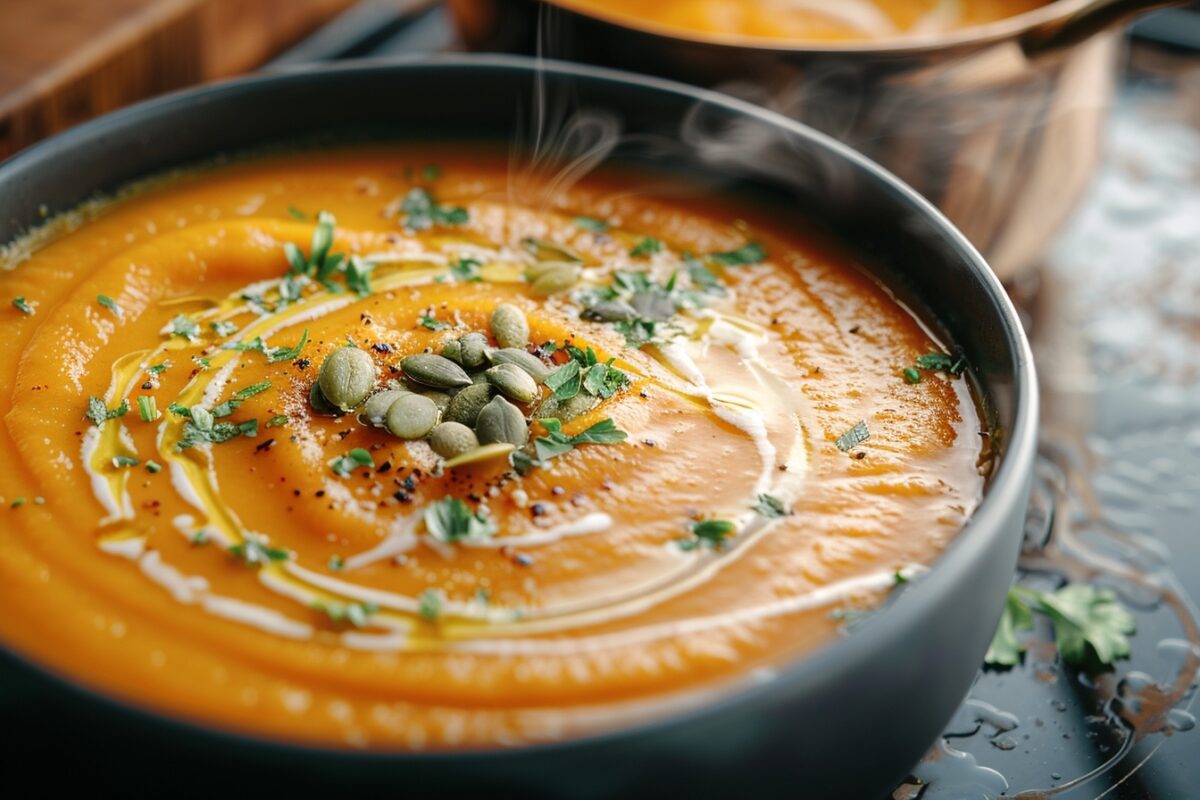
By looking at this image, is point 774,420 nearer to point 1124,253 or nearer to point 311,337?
point 311,337

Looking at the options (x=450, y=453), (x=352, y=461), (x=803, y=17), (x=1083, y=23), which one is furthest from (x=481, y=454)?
(x=803, y=17)

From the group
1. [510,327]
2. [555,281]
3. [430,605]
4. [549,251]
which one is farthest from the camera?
[549,251]

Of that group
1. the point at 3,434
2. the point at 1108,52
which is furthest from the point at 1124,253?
the point at 3,434

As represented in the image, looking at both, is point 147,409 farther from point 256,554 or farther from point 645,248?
point 645,248

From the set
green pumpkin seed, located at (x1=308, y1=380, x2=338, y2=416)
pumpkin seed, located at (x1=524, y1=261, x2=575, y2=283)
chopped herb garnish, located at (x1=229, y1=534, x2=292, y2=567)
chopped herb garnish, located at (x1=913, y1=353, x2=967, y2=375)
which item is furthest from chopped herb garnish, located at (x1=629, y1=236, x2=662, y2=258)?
chopped herb garnish, located at (x1=229, y1=534, x2=292, y2=567)

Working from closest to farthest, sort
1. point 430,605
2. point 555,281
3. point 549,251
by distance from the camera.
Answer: point 430,605 < point 555,281 < point 549,251

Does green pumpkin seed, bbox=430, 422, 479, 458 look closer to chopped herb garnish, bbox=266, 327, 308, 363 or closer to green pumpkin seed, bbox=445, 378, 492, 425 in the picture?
green pumpkin seed, bbox=445, 378, 492, 425
